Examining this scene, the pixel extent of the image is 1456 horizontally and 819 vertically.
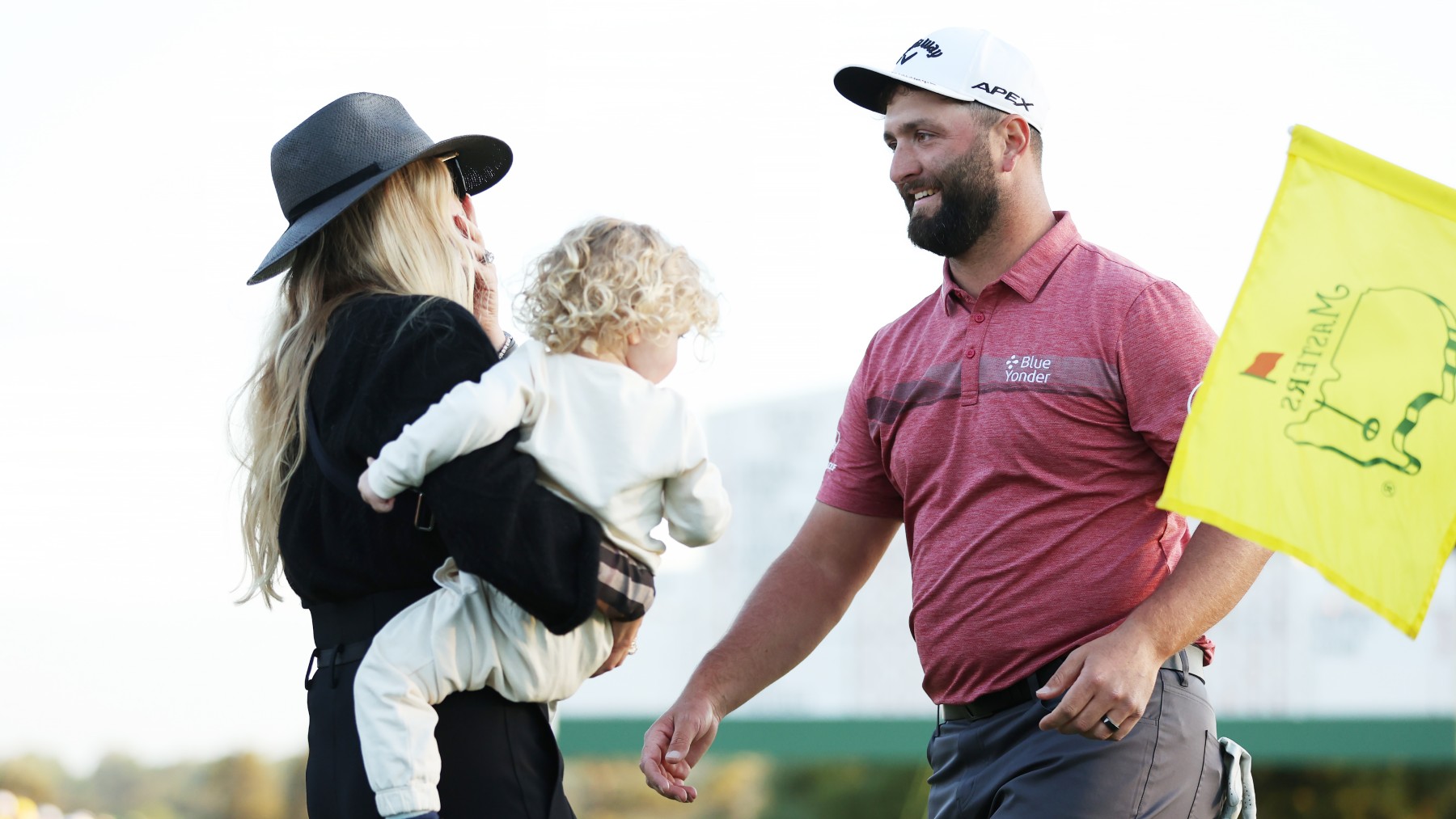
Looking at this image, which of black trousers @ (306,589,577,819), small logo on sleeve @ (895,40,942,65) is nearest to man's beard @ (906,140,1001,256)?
small logo on sleeve @ (895,40,942,65)

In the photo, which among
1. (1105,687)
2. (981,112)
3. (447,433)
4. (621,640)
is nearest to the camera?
Answer: (447,433)

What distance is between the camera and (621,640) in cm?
202

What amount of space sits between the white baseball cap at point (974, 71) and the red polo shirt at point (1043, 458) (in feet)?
0.98

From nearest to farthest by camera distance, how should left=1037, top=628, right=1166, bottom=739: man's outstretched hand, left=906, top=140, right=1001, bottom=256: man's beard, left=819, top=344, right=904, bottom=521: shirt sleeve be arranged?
left=1037, top=628, right=1166, bottom=739: man's outstretched hand → left=906, top=140, right=1001, bottom=256: man's beard → left=819, top=344, right=904, bottom=521: shirt sleeve

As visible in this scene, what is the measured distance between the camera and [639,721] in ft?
28.2

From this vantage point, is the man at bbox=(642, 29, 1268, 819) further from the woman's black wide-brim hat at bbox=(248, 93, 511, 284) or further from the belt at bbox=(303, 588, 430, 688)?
the woman's black wide-brim hat at bbox=(248, 93, 511, 284)

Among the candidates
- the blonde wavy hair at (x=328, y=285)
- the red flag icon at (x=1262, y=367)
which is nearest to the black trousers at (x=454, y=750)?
the blonde wavy hair at (x=328, y=285)

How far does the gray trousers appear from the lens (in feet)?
7.70

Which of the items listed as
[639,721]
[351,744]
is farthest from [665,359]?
[639,721]

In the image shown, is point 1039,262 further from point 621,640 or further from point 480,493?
point 480,493

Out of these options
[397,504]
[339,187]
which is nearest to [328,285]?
[339,187]

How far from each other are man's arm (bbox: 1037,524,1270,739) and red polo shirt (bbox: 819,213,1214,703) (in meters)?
0.18

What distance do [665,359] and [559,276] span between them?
0.68 ft

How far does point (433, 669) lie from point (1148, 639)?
3.77ft
